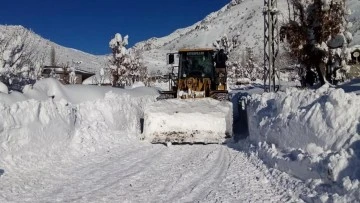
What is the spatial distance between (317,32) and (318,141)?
18487 mm

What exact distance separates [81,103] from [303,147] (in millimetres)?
7709

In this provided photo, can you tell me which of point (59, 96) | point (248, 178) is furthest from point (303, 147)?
point (59, 96)

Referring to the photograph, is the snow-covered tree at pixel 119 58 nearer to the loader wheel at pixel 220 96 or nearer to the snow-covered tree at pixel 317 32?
the snow-covered tree at pixel 317 32

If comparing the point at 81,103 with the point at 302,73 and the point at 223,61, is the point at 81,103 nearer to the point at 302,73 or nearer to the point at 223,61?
the point at 223,61

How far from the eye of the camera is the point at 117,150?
37.9 feet

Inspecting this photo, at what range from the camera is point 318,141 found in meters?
7.20

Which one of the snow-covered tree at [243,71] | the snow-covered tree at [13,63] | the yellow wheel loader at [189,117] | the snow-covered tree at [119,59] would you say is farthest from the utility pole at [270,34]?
the snow-covered tree at [243,71]

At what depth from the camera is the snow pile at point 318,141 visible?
5.66 metres

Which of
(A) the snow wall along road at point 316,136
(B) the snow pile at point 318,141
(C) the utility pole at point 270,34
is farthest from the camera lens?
(C) the utility pole at point 270,34

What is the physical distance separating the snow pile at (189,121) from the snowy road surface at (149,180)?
2.54 metres

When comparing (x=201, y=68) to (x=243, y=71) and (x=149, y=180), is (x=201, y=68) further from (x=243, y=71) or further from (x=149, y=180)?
(x=243, y=71)

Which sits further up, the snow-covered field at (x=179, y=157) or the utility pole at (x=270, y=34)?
the utility pole at (x=270, y=34)

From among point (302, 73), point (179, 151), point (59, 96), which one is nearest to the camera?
point (179, 151)

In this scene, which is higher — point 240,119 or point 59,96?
point 59,96
